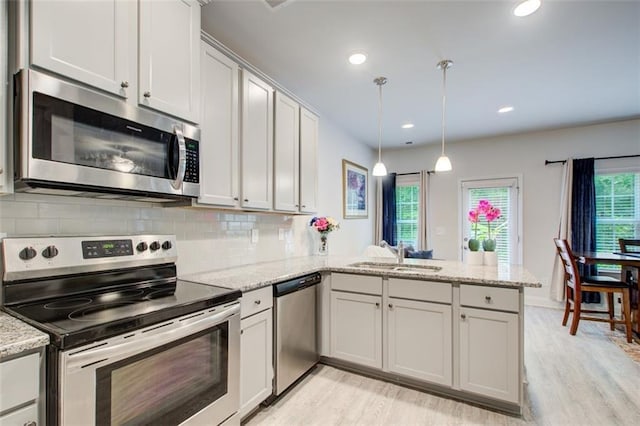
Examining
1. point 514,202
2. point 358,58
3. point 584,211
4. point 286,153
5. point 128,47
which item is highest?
point 358,58

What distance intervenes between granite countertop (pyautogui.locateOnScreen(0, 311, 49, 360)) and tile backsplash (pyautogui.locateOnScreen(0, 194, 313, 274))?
524 mm

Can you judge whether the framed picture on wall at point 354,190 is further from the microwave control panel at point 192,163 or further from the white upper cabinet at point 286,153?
the microwave control panel at point 192,163

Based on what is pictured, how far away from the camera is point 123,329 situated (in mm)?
1163

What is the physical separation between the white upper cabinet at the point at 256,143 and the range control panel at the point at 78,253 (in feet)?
2.22

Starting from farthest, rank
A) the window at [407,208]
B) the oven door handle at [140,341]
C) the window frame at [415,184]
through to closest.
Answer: the window at [407,208]
the window frame at [415,184]
the oven door handle at [140,341]

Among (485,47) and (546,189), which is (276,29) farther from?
(546,189)

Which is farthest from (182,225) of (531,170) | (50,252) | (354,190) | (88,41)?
(531,170)

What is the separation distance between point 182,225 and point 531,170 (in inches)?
201

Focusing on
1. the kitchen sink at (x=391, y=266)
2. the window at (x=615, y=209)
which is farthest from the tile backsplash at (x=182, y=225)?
the window at (x=615, y=209)

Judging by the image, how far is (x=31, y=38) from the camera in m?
1.18

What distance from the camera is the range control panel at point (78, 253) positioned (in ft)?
4.36

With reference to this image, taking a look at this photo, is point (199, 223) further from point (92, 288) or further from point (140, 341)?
point (140, 341)

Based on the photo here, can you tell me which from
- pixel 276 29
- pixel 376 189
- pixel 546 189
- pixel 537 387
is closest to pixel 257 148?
pixel 276 29

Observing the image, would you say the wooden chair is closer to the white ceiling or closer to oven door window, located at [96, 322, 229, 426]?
the white ceiling
